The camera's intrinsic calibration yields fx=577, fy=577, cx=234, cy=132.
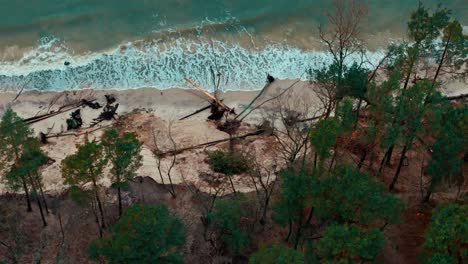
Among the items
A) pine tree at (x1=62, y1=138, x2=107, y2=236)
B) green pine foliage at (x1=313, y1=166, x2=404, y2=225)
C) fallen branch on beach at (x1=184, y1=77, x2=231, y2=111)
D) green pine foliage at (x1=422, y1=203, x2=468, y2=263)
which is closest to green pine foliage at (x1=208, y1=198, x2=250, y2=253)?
green pine foliage at (x1=313, y1=166, x2=404, y2=225)

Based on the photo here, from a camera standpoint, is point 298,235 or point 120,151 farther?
point 298,235

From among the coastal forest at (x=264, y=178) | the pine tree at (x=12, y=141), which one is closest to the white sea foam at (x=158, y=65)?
the coastal forest at (x=264, y=178)

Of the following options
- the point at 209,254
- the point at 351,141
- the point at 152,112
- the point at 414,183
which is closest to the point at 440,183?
the point at 414,183

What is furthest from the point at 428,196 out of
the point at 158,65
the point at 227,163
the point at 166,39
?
the point at 166,39

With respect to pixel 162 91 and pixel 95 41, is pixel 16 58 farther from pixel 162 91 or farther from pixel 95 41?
pixel 162 91

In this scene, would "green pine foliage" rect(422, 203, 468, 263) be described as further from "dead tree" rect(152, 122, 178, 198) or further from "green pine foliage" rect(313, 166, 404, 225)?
"dead tree" rect(152, 122, 178, 198)

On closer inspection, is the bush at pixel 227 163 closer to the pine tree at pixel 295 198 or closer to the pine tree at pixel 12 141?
the pine tree at pixel 295 198

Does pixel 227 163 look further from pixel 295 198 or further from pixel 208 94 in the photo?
pixel 295 198
